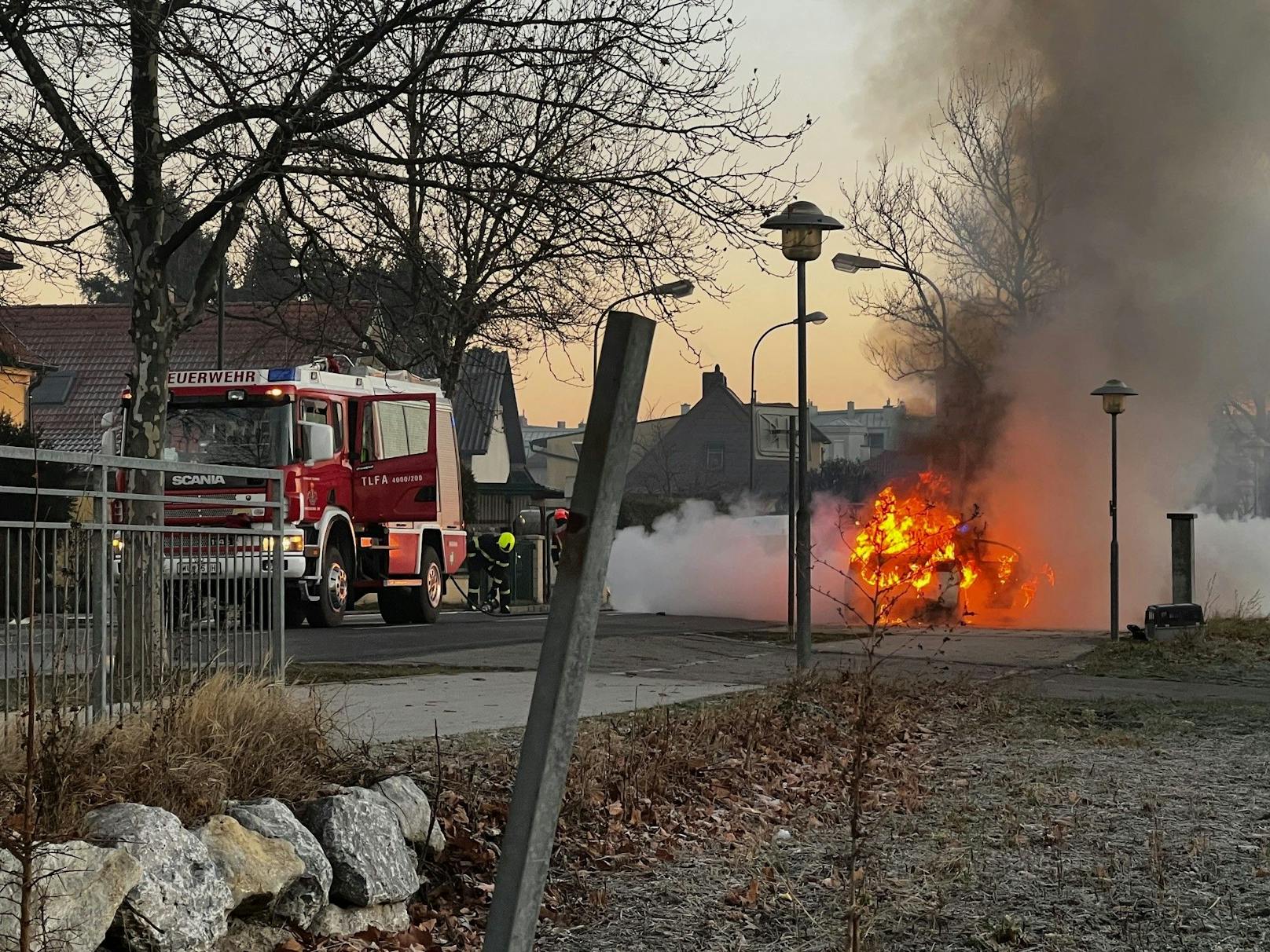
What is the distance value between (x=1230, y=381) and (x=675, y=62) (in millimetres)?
24696

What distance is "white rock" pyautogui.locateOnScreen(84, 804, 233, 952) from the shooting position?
4.94 m

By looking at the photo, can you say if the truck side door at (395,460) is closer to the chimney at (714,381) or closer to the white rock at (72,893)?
the white rock at (72,893)

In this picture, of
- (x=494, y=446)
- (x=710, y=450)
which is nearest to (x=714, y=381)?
(x=710, y=450)

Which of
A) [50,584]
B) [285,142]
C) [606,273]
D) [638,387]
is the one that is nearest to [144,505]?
[50,584]

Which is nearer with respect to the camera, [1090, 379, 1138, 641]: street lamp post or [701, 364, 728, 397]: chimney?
[1090, 379, 1138, 641]: street lamp post

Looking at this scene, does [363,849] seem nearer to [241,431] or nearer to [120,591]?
[120,591]

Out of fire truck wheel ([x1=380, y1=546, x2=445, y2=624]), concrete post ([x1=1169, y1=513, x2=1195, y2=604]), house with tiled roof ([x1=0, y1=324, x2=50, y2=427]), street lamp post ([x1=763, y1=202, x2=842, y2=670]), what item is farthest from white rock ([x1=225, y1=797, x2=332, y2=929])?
house with tiled roof ([x1=0, y1=324, x2=50, y2=427])

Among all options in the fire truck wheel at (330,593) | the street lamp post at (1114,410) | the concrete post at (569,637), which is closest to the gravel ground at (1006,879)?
the concrete post at (569,637)

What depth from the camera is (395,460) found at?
875 inches

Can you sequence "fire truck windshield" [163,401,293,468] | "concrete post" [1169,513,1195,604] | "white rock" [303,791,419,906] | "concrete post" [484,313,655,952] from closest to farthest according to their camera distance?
"concrete post" [484,313,655,952] → "white rock" [303,791,419,906] → "fire truck windshield" [163,401,293,468] → "concrete post" [1169,513,1195,604]

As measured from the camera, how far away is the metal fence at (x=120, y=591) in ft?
21.8

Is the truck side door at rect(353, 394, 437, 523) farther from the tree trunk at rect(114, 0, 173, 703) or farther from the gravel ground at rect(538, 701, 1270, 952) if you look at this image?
the gravel ground at rect(538, 701, 1270, 952)

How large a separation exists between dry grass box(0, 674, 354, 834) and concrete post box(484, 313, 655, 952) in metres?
2.66

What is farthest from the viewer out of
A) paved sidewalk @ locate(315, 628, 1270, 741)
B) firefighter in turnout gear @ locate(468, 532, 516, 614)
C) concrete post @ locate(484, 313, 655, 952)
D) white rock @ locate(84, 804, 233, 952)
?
firefighter in turnout gear @ locate(468, 532, 516, 614)
